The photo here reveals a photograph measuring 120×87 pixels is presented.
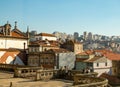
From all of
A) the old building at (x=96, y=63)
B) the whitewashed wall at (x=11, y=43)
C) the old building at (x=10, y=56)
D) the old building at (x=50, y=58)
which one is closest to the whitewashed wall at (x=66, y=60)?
the old building at (x=50, y=58)

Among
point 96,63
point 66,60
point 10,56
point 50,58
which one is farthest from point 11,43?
point 96,63

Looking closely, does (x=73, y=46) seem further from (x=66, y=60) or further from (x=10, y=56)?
(x=10, y=56)

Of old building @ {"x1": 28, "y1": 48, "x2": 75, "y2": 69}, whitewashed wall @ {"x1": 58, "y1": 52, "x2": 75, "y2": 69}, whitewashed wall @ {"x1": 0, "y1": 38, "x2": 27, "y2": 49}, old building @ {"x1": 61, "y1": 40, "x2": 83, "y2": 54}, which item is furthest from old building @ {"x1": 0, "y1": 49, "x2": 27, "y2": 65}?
old building @ {"x1": 61, "y1": 40, "x2": 83, "y2": 54}

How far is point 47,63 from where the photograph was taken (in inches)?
2719

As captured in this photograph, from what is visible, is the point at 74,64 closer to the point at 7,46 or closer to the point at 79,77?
the point at 7,46

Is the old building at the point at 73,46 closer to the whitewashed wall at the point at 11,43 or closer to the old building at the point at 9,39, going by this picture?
the old building at the point at 9,39

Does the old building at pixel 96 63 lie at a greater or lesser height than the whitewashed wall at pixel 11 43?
lesser

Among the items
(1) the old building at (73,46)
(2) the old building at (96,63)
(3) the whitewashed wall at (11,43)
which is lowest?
(2) the old building at (96,63)

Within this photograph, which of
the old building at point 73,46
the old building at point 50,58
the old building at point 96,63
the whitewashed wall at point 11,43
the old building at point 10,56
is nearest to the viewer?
the old building at point 10,56

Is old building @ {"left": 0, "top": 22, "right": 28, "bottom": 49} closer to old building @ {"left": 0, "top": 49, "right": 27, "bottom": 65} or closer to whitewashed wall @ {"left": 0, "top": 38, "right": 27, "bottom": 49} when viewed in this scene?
whitewashed wall @ {"left": 0, "top": 38, "right": 27, "bottom": 49}

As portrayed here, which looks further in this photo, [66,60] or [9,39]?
[66,60]

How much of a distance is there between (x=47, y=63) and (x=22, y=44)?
41.6ft

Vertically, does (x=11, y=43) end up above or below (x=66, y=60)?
above

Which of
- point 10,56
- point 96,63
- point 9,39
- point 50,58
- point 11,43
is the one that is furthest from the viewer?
point 96,63
